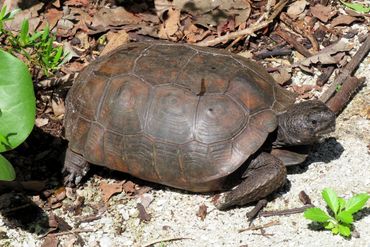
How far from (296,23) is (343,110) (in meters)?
1.15

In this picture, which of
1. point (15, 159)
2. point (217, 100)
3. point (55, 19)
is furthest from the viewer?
point (55, 19)

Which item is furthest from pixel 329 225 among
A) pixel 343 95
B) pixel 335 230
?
pixel 343 95

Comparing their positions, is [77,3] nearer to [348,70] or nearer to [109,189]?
[109,189]

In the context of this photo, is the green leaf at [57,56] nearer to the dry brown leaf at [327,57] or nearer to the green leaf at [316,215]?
the dry brown leaf at [327,57]

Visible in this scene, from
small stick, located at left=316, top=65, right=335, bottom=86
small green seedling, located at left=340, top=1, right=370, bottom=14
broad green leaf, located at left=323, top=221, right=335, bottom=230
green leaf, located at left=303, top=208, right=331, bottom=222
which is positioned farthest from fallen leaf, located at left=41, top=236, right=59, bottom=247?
small green seedling, located at left=340, top=1, right=370, bottom=14

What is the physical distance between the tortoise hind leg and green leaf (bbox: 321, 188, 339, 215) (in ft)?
A: 6.36

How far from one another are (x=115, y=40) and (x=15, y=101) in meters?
1.86

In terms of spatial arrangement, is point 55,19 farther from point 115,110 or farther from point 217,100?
point 217,100

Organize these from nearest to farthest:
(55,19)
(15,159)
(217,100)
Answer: (217,100)
(15,159)
(55,19)

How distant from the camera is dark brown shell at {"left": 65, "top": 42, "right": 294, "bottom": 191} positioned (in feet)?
14.5

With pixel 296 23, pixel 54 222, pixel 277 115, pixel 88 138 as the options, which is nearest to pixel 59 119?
pixel 88 138

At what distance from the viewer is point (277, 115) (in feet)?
15.2

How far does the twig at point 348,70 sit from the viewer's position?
17.3ft

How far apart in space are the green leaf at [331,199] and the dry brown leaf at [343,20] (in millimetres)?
2220
